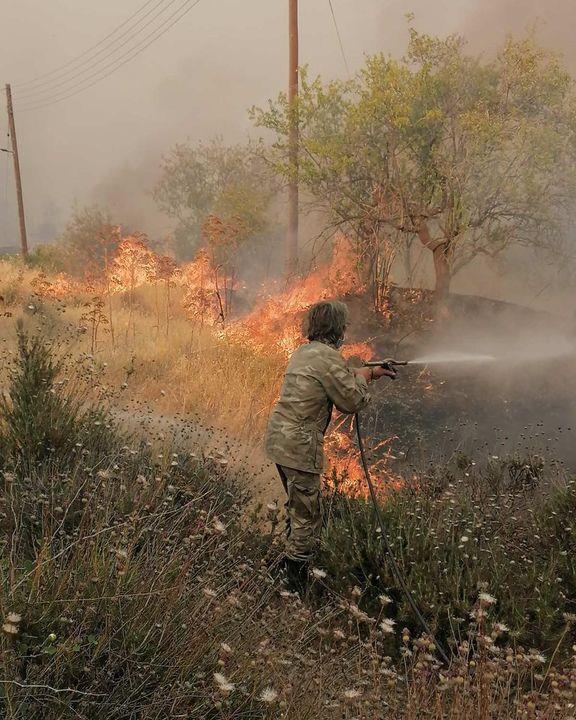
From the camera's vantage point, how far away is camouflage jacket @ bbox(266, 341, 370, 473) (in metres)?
4.19

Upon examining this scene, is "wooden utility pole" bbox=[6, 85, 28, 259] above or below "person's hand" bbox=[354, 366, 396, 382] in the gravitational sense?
above

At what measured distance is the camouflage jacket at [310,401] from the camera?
419 cm

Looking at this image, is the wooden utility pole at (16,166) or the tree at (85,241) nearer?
the tree at (85,241)

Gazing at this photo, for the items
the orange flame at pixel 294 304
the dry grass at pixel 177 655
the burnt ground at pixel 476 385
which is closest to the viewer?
the dry grass at pixel 177 655

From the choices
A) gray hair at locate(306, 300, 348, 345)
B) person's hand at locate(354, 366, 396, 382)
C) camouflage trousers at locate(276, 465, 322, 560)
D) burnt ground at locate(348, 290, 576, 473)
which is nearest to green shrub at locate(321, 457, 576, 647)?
camouflage trousers at locate(276, 465, 322, 560)

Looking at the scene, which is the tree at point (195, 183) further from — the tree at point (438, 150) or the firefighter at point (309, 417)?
the firefighter at point (309, 417)

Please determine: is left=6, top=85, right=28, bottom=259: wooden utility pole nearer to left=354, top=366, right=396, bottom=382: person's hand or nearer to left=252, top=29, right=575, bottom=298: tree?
left=252, top=29, right=575, bottom=298: tree

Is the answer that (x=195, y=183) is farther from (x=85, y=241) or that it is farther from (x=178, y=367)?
(x=178, y=367)

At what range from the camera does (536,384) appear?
478 inches

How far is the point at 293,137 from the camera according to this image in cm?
1622

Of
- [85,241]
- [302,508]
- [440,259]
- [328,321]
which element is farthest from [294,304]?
[85,241]

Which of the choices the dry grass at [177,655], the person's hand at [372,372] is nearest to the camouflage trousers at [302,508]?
the dry grass at [177,655]

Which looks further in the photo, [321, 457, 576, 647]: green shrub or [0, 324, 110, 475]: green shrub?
[0, 324, 110, 475]: green shrub

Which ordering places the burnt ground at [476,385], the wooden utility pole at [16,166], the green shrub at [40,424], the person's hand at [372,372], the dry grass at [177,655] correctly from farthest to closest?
the wooden utility pole at [16,166] → the burnt ground at [476,385] → the green shrub at [40,424] → the person's hand at [372,372] → the dry grass at [177,655]
